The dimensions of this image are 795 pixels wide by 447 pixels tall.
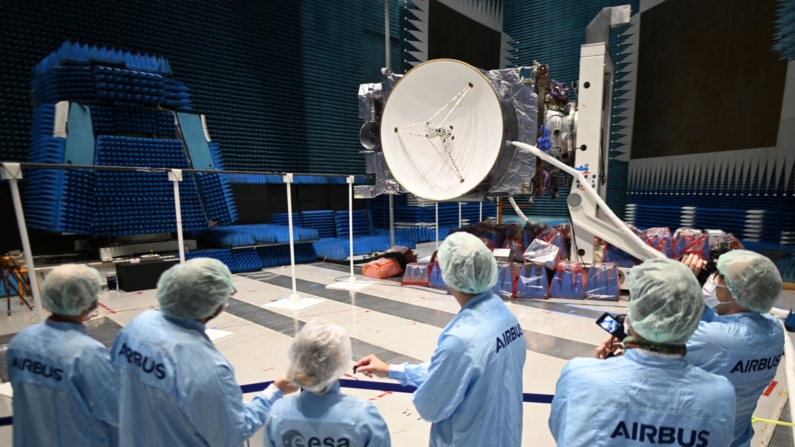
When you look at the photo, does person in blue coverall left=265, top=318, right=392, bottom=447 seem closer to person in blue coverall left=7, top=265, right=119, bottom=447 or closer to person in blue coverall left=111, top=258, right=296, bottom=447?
person in blue coverall left=111, top=258, right=296, bottom=447

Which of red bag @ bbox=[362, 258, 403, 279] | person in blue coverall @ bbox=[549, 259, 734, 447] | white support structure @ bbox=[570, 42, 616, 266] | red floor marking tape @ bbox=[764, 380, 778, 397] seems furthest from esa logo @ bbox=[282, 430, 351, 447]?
red bag @ bbox=[362, 258, 403, 279]

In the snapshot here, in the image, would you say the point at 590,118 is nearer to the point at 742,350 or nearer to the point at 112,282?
the point at 742,350

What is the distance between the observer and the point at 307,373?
1252 millimetres

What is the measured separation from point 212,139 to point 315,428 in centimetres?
800

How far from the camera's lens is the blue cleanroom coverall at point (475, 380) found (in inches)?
56.9

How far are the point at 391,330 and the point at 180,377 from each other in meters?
3.10

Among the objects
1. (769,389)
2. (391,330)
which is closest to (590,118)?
(769,389)

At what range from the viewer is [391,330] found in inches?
170

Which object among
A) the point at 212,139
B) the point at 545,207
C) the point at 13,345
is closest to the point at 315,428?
the point at 13,345

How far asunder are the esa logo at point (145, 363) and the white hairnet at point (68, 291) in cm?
43

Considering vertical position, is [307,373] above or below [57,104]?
below

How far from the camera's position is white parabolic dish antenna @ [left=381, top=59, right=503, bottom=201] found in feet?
17.8

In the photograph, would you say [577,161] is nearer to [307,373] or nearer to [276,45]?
[307,373]

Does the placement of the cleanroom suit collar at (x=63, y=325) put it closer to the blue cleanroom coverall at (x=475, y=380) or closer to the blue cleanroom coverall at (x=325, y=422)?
the blue cleanroom coverall at (x=325, y=422)
